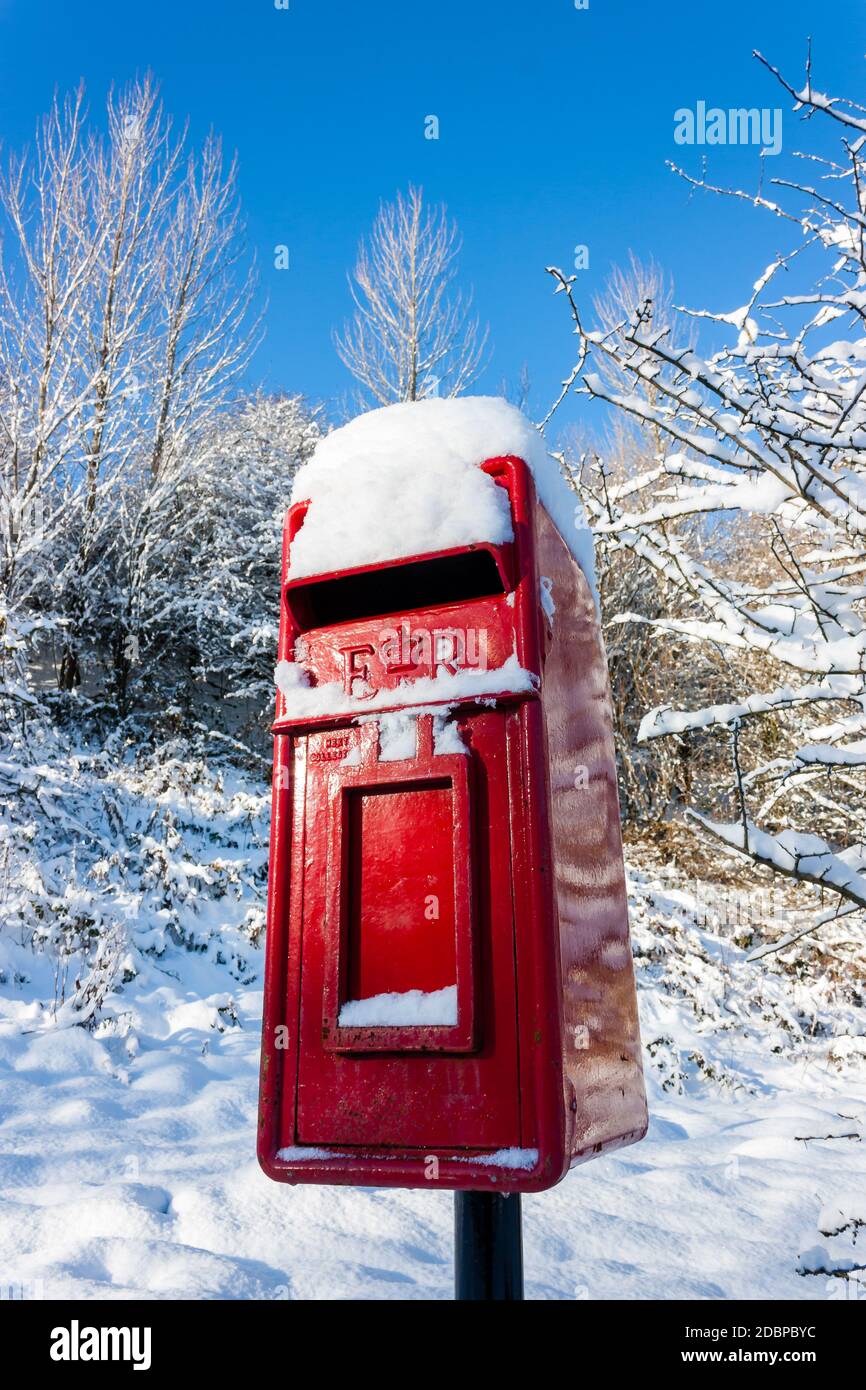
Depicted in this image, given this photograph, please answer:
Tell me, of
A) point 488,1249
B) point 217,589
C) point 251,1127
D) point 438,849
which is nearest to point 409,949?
point 438,849

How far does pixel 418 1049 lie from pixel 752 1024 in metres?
4.57

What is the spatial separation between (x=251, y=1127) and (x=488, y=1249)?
1.98 meters

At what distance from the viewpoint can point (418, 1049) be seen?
4.35 feet

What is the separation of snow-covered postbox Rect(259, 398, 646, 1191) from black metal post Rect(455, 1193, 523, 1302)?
0.16 metres

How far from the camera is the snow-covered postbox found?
51.4 inches

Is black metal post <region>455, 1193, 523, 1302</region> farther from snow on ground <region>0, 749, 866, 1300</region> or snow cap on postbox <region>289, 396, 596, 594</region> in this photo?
snow cap on postbox <region>289, 396, 596, 594</region>

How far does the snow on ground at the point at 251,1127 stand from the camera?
2.08 meters

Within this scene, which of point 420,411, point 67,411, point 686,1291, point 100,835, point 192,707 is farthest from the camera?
point 192,707

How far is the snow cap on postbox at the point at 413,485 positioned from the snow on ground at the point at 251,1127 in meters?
1.60

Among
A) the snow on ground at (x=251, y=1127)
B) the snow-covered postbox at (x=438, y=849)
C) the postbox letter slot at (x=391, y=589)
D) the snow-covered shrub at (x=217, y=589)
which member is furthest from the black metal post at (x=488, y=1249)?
the snow-covered shrub at (x=217, y=589)

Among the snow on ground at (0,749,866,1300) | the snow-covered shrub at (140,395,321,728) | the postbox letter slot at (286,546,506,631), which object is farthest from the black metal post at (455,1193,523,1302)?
the snow-covered shrub at (140,395,321,728)

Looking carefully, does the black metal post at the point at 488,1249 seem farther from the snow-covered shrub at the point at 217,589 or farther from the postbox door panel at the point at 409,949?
the snow-covered shrub at the point at 217,589
